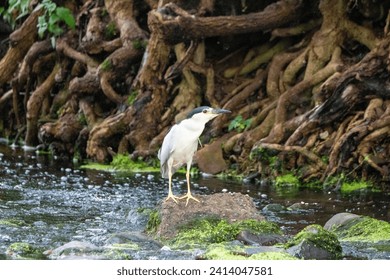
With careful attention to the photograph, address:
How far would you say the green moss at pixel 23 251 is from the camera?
791 cm

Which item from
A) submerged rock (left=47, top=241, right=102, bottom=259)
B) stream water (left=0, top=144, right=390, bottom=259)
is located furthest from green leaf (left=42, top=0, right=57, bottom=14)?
submerged rock (left=47, top=241, right=102, bottom=259)

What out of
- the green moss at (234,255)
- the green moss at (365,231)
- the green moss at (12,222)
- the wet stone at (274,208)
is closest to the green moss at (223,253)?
the green moss at (234,255)

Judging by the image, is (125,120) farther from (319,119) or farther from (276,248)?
(276,248)

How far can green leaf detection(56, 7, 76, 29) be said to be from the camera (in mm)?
18422

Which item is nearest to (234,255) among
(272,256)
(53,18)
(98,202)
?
(272,256)

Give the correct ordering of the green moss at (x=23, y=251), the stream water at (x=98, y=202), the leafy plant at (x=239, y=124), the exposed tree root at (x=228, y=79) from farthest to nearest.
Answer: the leafy plant at (x=239, y=124), the exposed tree root at (x=228, y=79), the stream water at (x=98, y=202), the green moss at (x=23, y=251)

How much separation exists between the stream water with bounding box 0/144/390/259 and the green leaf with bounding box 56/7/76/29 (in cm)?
392

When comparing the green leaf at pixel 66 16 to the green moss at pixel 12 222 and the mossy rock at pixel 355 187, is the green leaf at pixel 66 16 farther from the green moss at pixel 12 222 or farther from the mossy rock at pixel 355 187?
the green moss at pixel 12 222

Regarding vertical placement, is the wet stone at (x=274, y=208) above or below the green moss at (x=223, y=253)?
below

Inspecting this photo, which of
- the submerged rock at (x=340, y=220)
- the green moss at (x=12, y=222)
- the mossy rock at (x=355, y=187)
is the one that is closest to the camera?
the green moss at (x=12, y=222)

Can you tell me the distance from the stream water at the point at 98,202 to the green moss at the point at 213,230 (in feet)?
1.31

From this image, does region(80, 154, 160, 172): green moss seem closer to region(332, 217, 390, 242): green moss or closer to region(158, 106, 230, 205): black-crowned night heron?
region(158, 106, 230, 205): black-crowned night heron

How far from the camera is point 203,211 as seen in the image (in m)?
9.10

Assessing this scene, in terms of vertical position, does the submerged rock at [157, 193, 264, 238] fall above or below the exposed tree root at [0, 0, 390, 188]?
below
